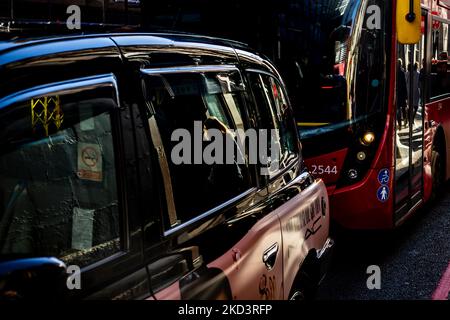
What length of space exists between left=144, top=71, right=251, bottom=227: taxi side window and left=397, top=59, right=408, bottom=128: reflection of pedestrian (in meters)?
3.62

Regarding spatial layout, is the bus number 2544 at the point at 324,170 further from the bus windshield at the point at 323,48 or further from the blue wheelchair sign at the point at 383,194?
the blue wheelchair sign at the point at 383,194

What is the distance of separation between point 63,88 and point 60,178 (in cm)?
28

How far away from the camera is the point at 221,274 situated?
2.48m

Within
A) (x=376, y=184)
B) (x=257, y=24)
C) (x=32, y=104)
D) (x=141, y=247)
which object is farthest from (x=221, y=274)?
(x=257, y=24)

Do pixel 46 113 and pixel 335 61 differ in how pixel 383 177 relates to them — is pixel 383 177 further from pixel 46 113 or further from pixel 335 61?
pixel 46 113

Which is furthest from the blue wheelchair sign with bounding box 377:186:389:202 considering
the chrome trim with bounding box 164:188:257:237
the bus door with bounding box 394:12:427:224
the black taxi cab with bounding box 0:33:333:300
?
the chrome trim with bounding box 164:188:257:237

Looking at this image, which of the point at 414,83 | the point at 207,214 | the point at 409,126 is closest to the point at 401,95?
the point at 409,126

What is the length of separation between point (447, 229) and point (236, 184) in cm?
504

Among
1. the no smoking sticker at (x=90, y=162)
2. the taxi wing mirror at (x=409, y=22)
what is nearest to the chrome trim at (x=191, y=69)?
the no smoking sticker at (x=90, y=162)

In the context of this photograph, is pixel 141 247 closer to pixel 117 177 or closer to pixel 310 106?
pixel 117 177

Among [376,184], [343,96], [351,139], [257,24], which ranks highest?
[257,24]

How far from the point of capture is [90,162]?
2.13 meters

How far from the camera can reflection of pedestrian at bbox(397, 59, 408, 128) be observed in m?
6.40

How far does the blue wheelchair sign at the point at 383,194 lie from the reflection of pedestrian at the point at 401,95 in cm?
73
